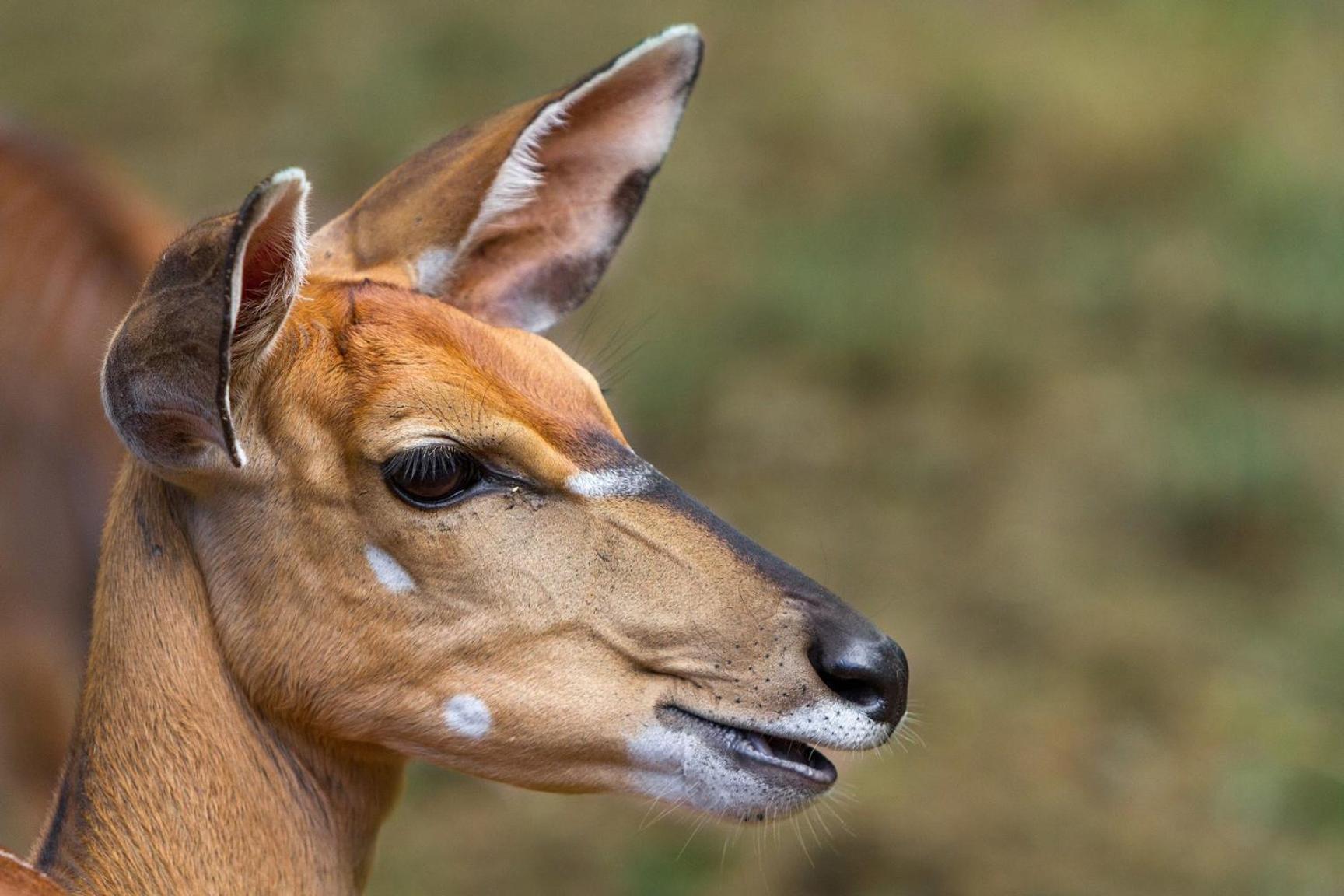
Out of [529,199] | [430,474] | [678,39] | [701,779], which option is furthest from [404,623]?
[678,39]

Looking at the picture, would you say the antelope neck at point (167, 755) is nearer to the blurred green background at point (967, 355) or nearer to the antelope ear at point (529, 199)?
the antelope ear at point (529, 199)

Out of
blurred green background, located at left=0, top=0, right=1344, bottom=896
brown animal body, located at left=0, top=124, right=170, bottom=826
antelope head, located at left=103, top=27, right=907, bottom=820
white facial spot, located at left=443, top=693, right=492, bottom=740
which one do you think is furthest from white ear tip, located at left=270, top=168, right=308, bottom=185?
blurred green background, located at left=0, top=0, right=1344, bottom=896

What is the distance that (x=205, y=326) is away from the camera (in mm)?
2570

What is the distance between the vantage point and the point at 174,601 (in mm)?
2969

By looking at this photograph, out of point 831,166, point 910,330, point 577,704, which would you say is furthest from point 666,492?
point 831,166

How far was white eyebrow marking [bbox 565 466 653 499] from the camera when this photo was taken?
2.97 metres

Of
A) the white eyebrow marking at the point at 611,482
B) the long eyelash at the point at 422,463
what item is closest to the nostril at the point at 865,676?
the white eyebrow marking at the point at 611,482

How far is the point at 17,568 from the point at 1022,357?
18.7 feet

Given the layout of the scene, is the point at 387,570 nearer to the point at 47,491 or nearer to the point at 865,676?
the point at 865,676

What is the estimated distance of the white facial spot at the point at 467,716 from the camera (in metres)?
2.93

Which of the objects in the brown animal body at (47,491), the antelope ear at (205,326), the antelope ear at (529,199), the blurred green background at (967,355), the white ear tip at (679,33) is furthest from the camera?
the blurred green background at (967,355)

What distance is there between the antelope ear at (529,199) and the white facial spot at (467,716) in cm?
84

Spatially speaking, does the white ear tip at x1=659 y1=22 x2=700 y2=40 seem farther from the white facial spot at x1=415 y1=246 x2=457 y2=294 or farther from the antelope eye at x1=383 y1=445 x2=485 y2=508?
the antelope eye at x1=383 y1=445 x2=485 y2=508

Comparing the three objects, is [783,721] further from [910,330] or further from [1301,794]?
[910,330]
